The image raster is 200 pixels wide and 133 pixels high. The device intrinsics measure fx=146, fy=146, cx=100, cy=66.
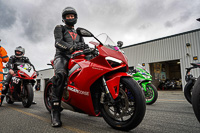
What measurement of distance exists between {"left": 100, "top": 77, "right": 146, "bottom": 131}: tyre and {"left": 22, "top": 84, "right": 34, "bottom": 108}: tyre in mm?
2759

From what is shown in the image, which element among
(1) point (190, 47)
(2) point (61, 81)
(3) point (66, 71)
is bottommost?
(2) point (61, 81)

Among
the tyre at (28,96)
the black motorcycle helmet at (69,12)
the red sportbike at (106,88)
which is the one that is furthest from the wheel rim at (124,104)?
the tyre at (28,96)

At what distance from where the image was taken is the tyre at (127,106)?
1747 millimetres

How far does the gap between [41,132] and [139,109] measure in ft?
4.23

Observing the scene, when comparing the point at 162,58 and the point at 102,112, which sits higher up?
the point at 162,58

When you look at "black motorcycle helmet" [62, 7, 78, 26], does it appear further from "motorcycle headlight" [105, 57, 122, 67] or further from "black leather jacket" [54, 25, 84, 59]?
"motorcycle headlight" [105, 57, 122, 67]

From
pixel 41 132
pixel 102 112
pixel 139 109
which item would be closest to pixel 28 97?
pixel 41 132

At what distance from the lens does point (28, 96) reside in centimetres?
407

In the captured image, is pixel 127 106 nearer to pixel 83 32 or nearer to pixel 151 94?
pixel 83 32

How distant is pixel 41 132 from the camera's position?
191 centimetres

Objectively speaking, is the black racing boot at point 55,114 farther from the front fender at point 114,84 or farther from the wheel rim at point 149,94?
the wheel rim at point 149,94

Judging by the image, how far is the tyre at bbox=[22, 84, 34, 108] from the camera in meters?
4.07

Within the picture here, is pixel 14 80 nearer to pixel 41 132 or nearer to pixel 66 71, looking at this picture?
pixel 66 71

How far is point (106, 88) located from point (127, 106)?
35cm
